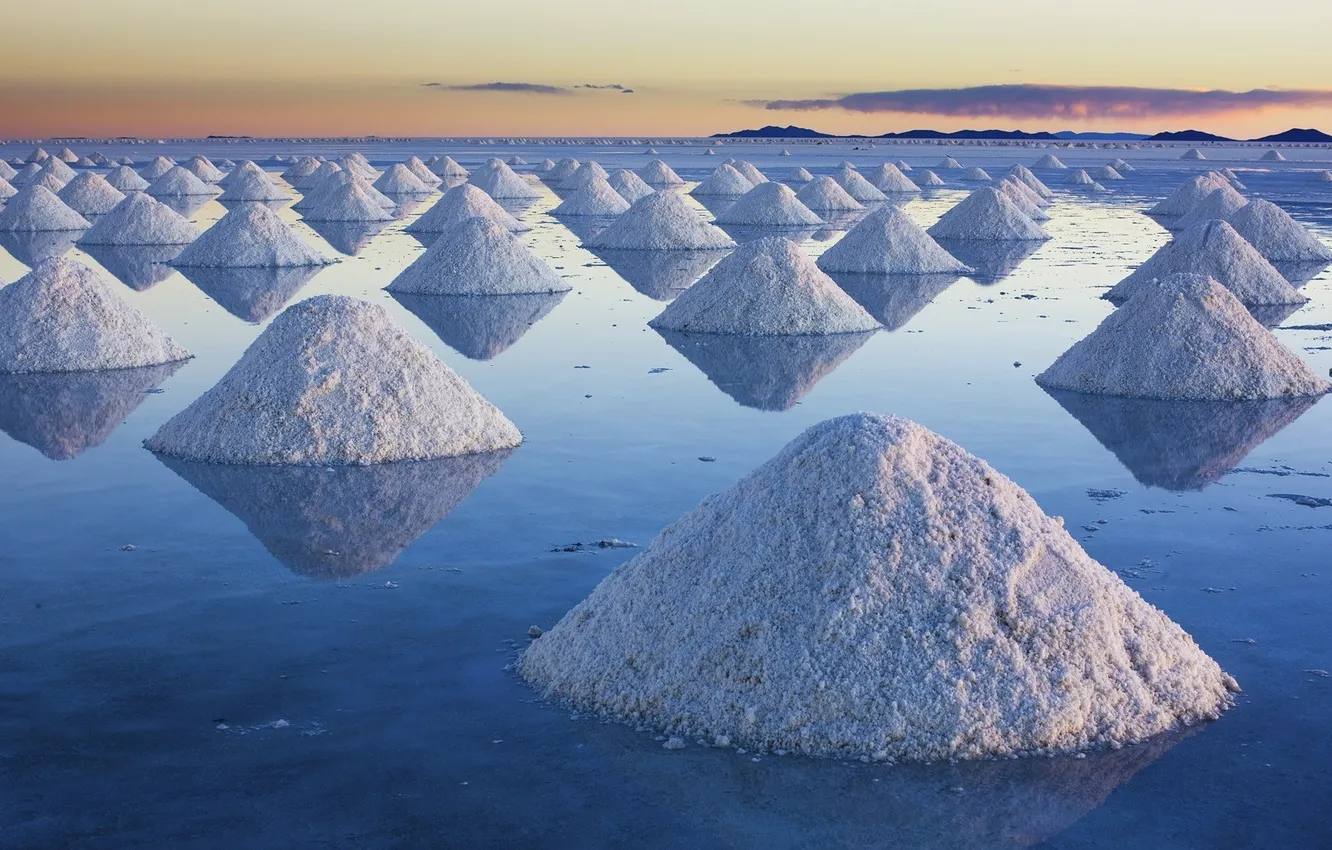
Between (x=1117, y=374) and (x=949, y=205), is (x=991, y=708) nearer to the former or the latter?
(x=1117, y=374)

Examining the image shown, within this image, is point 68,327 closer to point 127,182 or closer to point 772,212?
point 772,212

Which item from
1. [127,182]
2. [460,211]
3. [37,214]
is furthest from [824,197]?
[127,182]

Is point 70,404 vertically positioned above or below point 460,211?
below

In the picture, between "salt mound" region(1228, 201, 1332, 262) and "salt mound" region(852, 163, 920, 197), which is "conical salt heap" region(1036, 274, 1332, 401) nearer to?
"salt mound" region(1228, 201, 1332, 262)

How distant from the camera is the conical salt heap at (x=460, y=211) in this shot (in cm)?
2925

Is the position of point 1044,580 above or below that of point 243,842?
above

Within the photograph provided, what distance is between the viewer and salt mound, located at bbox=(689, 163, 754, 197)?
45094mm

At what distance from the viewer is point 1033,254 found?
1077 inches

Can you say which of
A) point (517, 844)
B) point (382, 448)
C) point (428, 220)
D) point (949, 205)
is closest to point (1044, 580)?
point (517, 844)

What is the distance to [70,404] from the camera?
12.3 meters

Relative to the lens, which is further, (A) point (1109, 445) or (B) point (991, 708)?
(A) point (1109, 445)

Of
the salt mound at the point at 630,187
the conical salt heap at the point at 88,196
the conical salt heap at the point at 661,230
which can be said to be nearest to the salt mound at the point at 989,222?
the conical salt heap at the point at 661,230

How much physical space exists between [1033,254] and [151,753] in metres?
24.2

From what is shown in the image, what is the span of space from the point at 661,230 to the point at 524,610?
2018 centimetres
